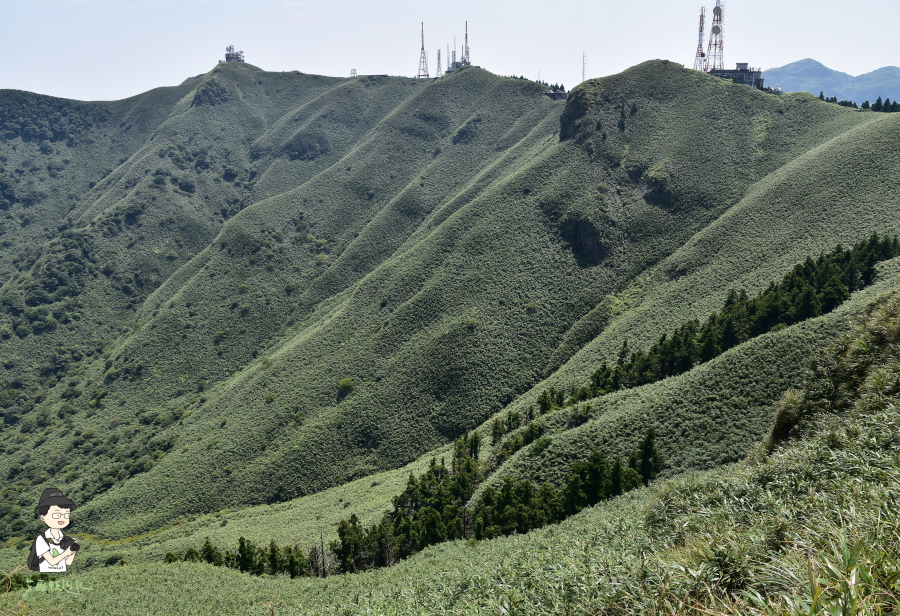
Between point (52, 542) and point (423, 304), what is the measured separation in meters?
90.9

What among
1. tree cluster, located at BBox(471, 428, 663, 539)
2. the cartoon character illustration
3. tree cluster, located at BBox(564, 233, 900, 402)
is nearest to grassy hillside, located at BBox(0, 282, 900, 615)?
the cartoon character illustration

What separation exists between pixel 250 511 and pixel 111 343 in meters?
95.5

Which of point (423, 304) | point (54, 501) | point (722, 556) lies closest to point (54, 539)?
point (54, 501)

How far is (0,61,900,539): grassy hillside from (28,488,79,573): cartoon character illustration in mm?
41515

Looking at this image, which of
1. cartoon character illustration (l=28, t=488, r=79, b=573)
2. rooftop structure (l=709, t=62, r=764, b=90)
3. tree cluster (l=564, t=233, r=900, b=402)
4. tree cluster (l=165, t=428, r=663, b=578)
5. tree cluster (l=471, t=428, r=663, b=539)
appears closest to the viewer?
cartoon character illustration (l=28, t=488, r=79, b=573)

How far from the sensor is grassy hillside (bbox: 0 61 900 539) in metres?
85.6

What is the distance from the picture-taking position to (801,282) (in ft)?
224

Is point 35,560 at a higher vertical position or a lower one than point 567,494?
higher

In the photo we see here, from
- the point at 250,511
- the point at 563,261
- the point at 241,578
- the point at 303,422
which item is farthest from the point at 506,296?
the point at 241,578

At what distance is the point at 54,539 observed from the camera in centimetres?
2005

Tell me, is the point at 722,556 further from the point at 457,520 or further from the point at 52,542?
the point at 457,520

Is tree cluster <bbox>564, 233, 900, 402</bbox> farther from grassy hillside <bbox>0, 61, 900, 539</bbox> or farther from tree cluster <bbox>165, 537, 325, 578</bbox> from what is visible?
tree cluster <bbox>165, 537, 325, 578</bbox>

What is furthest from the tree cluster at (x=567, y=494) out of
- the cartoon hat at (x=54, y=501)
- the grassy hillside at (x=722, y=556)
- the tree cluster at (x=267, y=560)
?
the cartoon hat at (x=54, y=501)

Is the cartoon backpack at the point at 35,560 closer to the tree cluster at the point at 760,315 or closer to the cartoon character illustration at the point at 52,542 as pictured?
the cartoon character illustration at the point at 52,542
